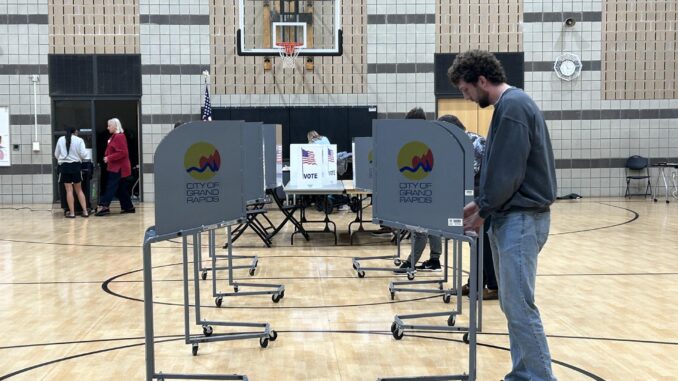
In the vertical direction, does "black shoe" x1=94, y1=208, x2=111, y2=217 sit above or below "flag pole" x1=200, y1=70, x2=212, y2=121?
below

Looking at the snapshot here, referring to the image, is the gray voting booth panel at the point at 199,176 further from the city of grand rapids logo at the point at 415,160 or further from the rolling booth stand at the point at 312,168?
the rolling booth stand at the point at 312,168

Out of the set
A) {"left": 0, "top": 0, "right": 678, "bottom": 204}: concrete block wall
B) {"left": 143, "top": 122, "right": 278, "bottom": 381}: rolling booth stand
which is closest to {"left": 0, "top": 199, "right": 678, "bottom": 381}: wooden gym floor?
{"left": 143, "top": 122, "right": 278, "bottom": 381}: rolling booth stand

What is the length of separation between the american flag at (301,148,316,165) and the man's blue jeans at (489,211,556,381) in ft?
22.9

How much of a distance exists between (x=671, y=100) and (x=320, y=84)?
8.37m

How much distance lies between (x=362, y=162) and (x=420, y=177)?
5409 millimetres

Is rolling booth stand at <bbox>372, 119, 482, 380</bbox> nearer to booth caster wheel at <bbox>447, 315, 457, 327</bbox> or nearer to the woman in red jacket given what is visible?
booth caster wheel at <bbox>447, 315, 457, 327</bbox>

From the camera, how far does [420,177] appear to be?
4438 millimetres

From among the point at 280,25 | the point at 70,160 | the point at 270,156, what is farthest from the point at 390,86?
the point at 270,156

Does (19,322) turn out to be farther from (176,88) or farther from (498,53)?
(498,53)

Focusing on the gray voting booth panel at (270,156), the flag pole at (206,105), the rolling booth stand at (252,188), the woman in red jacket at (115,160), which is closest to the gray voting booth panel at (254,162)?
the rolling booth stand at (252,188)

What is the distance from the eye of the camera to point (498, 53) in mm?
17359

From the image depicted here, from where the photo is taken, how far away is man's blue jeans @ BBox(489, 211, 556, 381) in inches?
137

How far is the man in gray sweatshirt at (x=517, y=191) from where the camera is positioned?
3.39 metres

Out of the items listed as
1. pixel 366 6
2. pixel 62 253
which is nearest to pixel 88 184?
pixel 62 253
